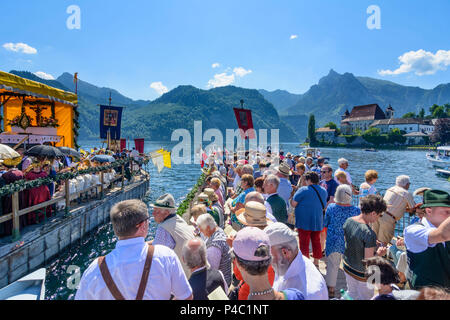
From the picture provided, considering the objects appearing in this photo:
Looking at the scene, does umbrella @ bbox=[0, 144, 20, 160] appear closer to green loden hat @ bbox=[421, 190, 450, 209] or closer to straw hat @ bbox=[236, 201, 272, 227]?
straw hat @ bbox=[236, 201, 272, 227]

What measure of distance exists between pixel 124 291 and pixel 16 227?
649cm

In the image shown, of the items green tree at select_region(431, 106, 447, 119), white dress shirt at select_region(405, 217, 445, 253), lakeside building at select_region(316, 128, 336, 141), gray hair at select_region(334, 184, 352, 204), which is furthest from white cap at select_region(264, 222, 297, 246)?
green tree at select_region(431, 106, 447, 119)

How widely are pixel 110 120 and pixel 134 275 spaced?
24365mm

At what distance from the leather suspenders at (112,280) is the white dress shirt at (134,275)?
0.02 m

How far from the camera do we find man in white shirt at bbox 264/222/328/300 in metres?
2.13

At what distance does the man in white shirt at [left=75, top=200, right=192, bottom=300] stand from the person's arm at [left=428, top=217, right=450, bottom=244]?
87.6 inches

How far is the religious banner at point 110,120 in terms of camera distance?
917 inches

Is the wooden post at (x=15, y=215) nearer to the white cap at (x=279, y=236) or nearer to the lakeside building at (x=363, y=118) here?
the white cap at (x=279, y=236)

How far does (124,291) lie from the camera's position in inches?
74.4

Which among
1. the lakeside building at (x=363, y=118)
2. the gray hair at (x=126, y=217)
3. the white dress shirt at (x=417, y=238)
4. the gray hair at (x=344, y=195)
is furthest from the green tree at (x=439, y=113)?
the gray hair at (x=126, y=217)

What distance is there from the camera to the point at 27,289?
3.81 metres

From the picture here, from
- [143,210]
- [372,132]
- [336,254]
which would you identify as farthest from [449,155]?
[372,132]

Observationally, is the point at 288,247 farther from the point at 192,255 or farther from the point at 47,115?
the point at 47,115

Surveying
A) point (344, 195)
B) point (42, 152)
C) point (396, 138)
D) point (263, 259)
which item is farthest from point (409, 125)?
point (263, 259)
